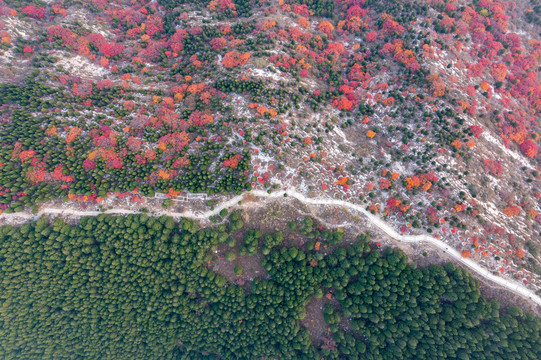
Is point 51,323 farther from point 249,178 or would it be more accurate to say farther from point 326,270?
point 326,270

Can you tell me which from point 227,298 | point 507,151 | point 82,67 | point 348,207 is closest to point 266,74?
point 348,207

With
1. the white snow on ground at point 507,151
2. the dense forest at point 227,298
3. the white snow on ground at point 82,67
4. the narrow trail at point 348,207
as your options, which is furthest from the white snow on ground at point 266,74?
the white snow on ground at point 507,151

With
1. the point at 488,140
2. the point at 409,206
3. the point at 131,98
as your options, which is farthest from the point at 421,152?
the point at 131,98

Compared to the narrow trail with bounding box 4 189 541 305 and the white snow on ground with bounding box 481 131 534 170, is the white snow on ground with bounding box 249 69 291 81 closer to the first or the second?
the narrow trail with bounding box 4 189 541 305

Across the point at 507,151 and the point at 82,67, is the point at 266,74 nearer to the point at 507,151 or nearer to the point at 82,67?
the point at 82,67

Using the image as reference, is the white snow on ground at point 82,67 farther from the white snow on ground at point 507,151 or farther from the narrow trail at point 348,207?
the white snow on ground at point 507,151
